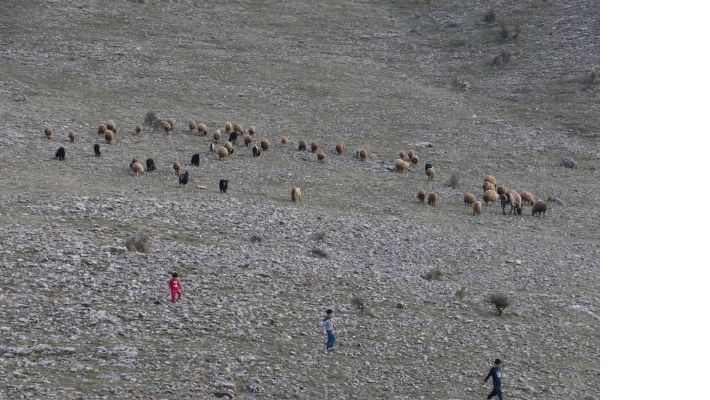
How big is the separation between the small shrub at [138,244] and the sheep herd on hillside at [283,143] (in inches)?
318

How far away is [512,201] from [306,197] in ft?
25.3

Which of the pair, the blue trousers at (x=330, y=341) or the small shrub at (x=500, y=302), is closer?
the blue trousers at (x=330, y=341)

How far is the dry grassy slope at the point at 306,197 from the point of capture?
19750mm

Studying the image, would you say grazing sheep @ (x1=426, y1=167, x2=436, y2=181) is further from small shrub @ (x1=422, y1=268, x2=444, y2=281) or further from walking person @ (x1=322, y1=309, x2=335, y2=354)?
walking person @ (x1=322, y1=309, x2=335, y2=354)

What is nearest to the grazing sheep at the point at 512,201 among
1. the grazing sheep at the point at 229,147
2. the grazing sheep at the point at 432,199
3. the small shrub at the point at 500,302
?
the grazing sheep at the point at 432,199

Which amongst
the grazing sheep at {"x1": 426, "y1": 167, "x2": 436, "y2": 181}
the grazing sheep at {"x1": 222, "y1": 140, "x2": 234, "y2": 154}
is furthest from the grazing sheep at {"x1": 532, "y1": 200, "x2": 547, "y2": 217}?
the grazing sheep at {"x1": 222, "y1": 140, "x2": 234, "y2": 154}

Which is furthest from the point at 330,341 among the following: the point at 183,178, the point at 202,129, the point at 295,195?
the point at 202,129

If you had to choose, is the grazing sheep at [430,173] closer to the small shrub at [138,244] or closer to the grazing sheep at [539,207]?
the grazing sheep at [539,207]

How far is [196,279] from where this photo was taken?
22609 millimetres

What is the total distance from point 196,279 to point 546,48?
138 feet

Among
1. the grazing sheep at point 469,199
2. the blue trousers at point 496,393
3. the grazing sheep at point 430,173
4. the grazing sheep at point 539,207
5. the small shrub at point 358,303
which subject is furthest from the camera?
the grazing sheep at point 430,173

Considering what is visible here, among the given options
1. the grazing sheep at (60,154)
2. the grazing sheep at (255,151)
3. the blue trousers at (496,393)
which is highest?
the grazing sheep at (60,154)

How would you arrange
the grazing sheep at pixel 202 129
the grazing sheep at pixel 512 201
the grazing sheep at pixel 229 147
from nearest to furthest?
the grazing sheep at pixel 512 201, the grazing sheep at pixel 229 147, the grazing sheep at pixel 202 129

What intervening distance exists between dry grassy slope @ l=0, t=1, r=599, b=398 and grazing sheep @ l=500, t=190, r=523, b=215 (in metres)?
0.65
